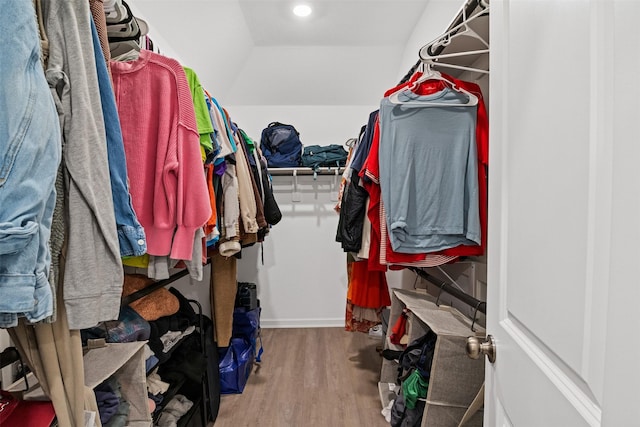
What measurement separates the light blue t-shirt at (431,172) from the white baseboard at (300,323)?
231 cm

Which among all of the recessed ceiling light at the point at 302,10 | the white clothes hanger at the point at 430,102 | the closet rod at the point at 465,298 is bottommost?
the closet rod at the point at 465,298

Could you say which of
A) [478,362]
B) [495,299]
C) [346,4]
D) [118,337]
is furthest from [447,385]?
[346,4]

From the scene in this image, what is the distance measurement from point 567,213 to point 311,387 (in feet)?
7.28

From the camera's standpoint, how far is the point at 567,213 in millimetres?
509

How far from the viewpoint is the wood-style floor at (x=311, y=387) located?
6.59ft

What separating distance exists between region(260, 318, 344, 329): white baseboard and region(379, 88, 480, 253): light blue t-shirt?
231 cm

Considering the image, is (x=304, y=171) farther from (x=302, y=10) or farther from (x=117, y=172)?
(x=117, y=172)

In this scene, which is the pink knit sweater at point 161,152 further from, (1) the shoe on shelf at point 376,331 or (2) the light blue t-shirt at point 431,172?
(1) the shoe on shelf at point 376,331

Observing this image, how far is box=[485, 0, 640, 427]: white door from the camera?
1.26 feet

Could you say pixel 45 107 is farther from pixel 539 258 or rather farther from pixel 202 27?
pixel 202 27

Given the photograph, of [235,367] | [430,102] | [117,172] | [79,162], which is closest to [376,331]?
[235,367]

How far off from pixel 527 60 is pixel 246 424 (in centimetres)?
215

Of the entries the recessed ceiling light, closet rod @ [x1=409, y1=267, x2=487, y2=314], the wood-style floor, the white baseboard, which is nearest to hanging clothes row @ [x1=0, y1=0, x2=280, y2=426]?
closet rod @ [x1=409, y1=267, x2=487, y2=314]

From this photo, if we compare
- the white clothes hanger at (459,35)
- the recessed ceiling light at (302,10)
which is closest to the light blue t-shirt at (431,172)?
the white clothes hanger at (459,35)
